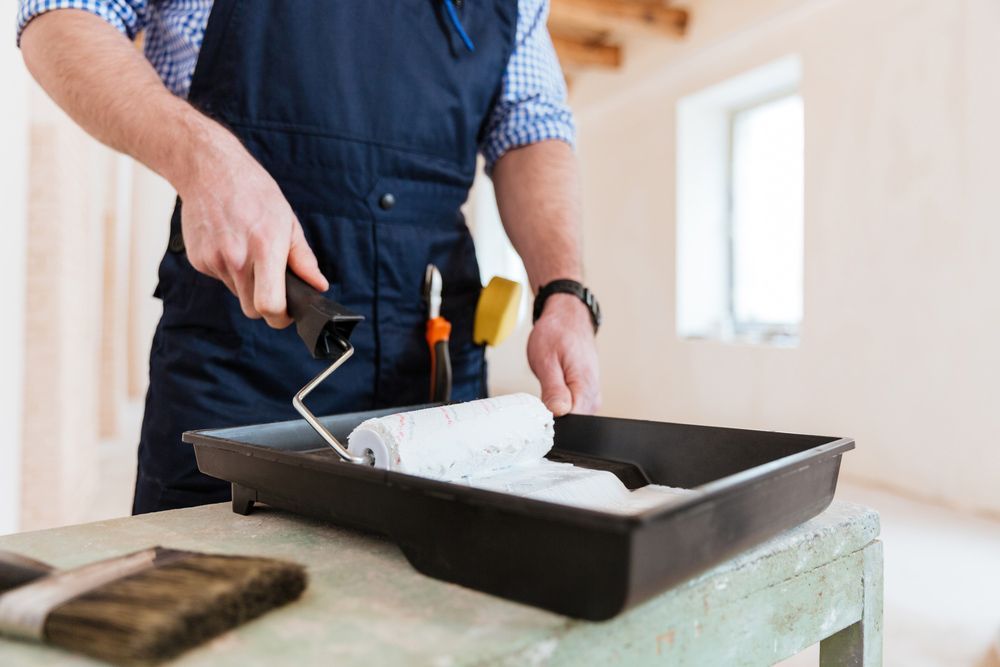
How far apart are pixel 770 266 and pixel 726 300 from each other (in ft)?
1.12

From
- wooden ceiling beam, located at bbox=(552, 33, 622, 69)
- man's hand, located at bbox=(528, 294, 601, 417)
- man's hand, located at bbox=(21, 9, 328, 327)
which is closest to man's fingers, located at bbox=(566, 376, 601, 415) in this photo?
man's hand, located at bbox=(528, 294, 601, 417)

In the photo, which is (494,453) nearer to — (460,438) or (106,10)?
(460,438)

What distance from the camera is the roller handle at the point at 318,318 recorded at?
0.59 m

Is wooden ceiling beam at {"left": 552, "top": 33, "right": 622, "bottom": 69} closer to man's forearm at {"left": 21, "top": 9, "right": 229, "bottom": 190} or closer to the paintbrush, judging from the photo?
man's forearm at {"left": 21, "top": 9, "right": 229, "bottom": 190}

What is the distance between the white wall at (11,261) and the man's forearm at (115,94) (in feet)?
2.43

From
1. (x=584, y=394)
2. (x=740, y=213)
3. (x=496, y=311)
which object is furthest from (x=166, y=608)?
(x=740, y=213)

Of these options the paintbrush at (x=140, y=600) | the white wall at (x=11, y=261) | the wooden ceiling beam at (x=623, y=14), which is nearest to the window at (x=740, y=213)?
the wooden ceiling beam at (x=623, y=14)

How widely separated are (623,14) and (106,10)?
310 centimetres

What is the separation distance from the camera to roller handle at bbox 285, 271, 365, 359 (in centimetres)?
59

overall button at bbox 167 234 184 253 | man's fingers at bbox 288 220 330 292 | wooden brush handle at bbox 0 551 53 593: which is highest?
overall button at bbox 167 234 184 253

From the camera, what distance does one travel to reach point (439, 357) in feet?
2.95

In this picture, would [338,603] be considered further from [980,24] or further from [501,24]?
[980,24]

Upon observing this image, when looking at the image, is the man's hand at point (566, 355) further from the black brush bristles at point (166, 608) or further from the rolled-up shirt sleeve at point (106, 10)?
the rolled-up shirt sleeve at point (106, 10)

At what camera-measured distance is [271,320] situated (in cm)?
64
